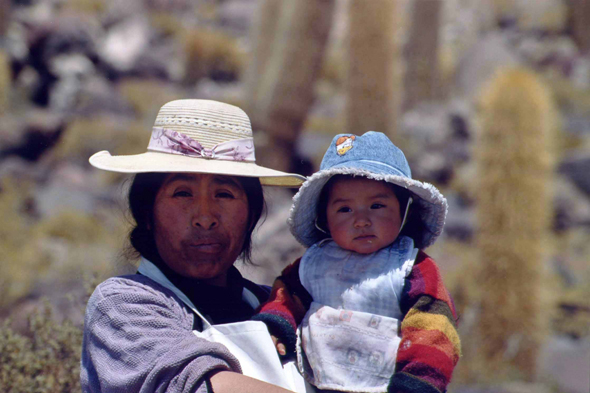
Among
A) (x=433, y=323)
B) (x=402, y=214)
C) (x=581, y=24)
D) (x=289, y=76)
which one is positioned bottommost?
(x=433, y=323)

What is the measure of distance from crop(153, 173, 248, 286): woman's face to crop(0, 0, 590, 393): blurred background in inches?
17.7

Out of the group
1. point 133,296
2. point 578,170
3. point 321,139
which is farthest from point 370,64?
point 133,296

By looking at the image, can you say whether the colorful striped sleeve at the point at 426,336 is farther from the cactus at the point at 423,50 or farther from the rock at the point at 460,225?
the cactus at the point at 423,50

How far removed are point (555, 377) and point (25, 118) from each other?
1272 cm

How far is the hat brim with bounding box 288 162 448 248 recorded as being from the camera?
7.90 ft

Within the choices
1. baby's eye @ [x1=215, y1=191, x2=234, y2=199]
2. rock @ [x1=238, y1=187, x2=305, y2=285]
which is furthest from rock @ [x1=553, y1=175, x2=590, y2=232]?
baby's eye @ [x1=215, y1=191, x2=234, y2=199]

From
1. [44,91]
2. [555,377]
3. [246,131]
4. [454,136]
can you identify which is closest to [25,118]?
[44,91]

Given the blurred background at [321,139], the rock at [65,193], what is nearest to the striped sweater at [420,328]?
the blurred background at [321,139]

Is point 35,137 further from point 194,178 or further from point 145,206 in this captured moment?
point 194,178

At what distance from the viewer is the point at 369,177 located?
240cm

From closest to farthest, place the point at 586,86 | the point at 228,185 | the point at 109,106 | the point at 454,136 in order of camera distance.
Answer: the point at 228,185 < the point at 454,136 < the point at 109,106 < the point at 586,86

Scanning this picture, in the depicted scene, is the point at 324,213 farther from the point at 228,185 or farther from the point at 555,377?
the point at 555,377

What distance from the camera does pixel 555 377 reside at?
27.5 feet

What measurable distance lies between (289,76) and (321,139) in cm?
344
